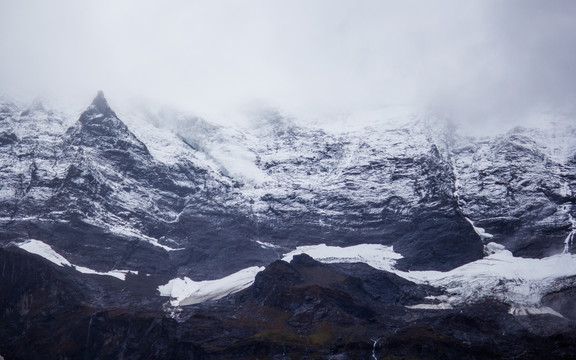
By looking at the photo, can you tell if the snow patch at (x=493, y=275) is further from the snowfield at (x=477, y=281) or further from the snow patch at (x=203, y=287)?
the snow patch at (x=203, y=287)

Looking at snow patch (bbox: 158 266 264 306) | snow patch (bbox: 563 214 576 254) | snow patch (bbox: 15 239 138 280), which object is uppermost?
snow patch (bbox: 563 214 576 254)

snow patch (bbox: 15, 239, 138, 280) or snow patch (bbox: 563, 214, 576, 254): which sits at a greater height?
snow patch (bbox: 563, 214, 576, 254)

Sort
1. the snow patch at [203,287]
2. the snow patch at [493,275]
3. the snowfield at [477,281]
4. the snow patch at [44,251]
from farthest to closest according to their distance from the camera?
the snow patch at [44,251] < the snow patch at [203,287] < the snow patch at [493,275] < the snowfield at [477,281]

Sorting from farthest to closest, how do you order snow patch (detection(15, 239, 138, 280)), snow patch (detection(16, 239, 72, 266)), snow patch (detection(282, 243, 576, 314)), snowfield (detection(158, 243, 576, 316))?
snow patch (detection(15, 239, 138, 280)) → snow patch (detection(16, 239, 72, 266)) → snow patch (detection(282, 243, 576, 314)) → snowfield (detection(158, 243, 576, 316))

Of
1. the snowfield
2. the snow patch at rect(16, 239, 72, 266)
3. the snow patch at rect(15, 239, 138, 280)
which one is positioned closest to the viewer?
the snowfield

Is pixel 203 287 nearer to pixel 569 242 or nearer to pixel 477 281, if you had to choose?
pixel 477 281

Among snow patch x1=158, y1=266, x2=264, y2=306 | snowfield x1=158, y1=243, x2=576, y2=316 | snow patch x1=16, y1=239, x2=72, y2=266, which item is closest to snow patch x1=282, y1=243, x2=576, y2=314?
snowfield x1=158, y1=243, x2=576, y2=316

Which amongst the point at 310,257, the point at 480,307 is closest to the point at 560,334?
the point at 480,307

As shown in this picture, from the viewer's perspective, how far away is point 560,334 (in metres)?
134

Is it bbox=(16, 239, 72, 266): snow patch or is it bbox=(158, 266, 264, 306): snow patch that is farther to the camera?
bbox=(16, 239, 72, 266): snow patch

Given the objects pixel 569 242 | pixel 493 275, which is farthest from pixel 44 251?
pixel 569 242

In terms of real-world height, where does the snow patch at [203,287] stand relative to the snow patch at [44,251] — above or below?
below

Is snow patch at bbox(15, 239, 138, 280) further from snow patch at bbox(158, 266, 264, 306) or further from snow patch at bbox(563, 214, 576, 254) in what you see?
snow patch at bbox(563, 214, 576, 254)

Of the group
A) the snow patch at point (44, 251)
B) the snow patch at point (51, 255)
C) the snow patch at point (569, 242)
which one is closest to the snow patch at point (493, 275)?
the snow patch at point (569, 242)
